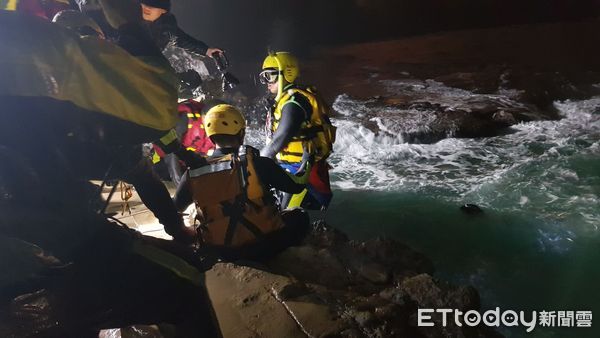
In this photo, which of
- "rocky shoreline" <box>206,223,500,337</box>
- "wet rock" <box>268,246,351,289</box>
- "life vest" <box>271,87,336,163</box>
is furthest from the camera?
"life vest" <box>271,87,336,163</box>

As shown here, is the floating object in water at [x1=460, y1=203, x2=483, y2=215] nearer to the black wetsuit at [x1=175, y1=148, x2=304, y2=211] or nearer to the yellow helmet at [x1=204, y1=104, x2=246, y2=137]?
the black wetsuit at [x1=175, y1=148, x2=304, y2=211]

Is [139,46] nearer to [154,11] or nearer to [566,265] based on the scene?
[154,11]

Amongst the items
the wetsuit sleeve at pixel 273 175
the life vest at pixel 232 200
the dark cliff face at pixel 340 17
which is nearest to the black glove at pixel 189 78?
the life vest at pixel 232 200

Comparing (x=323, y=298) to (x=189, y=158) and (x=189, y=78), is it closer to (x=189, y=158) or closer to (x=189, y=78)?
(x=189, y=158)

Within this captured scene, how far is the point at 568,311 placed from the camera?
4043mm

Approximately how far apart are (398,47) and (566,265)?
15.4m

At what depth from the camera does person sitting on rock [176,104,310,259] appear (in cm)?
286

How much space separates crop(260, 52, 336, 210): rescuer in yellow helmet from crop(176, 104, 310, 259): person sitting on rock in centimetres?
65

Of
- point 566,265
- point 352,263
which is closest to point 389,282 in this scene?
point 352,263

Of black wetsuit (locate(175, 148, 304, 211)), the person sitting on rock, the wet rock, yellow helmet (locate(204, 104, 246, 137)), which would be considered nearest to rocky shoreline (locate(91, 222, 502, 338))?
the wet rock

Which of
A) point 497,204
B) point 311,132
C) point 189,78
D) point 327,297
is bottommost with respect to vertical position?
point 497,204

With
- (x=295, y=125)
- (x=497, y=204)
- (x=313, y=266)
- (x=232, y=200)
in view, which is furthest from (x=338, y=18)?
(x=232, y=200)

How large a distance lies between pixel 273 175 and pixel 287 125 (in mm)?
757

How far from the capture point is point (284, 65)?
407cm
